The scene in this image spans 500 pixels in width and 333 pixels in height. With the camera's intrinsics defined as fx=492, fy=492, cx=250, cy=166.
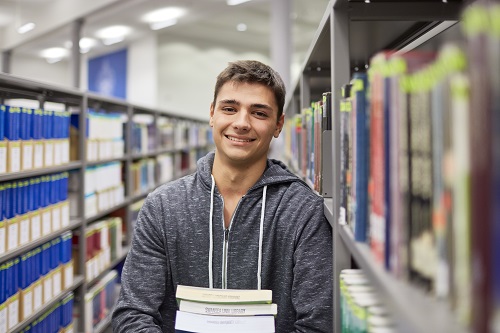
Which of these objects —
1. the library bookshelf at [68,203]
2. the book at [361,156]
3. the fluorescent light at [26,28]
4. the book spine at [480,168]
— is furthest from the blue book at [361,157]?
the fluorescent light at [26,28]

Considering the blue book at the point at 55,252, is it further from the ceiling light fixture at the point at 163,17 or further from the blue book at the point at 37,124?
the ceiling light fixture at the point at 163,17

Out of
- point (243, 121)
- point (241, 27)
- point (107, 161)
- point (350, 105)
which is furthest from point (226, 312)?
point (241, 27)

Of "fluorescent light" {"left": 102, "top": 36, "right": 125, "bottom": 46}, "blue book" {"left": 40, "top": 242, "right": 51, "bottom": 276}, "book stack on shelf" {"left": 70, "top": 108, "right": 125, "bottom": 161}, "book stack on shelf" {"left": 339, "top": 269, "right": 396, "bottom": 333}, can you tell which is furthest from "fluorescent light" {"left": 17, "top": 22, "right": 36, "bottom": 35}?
"book stack on shelf" {"left": 339, "top": 269, "right": 396, "bottom": 333}

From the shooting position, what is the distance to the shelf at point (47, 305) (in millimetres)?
2475

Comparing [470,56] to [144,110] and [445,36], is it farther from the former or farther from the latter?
[144,110]

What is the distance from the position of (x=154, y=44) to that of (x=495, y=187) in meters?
10.7

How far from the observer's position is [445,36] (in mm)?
1352

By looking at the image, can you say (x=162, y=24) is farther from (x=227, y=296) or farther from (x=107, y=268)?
(x=227, y=296)

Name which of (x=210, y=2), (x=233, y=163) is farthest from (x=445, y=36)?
(x=210, y=2)

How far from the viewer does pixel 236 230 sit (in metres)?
1.62

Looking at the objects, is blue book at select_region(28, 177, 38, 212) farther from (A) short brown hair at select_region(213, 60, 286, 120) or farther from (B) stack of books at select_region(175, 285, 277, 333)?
(B) stack of books at select_region(175, 285, 277, 333)

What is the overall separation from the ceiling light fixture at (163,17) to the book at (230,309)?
24.7 feet

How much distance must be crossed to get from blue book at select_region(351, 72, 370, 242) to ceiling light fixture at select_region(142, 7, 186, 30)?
7.95 metres

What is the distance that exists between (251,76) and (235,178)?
354 millimetres
